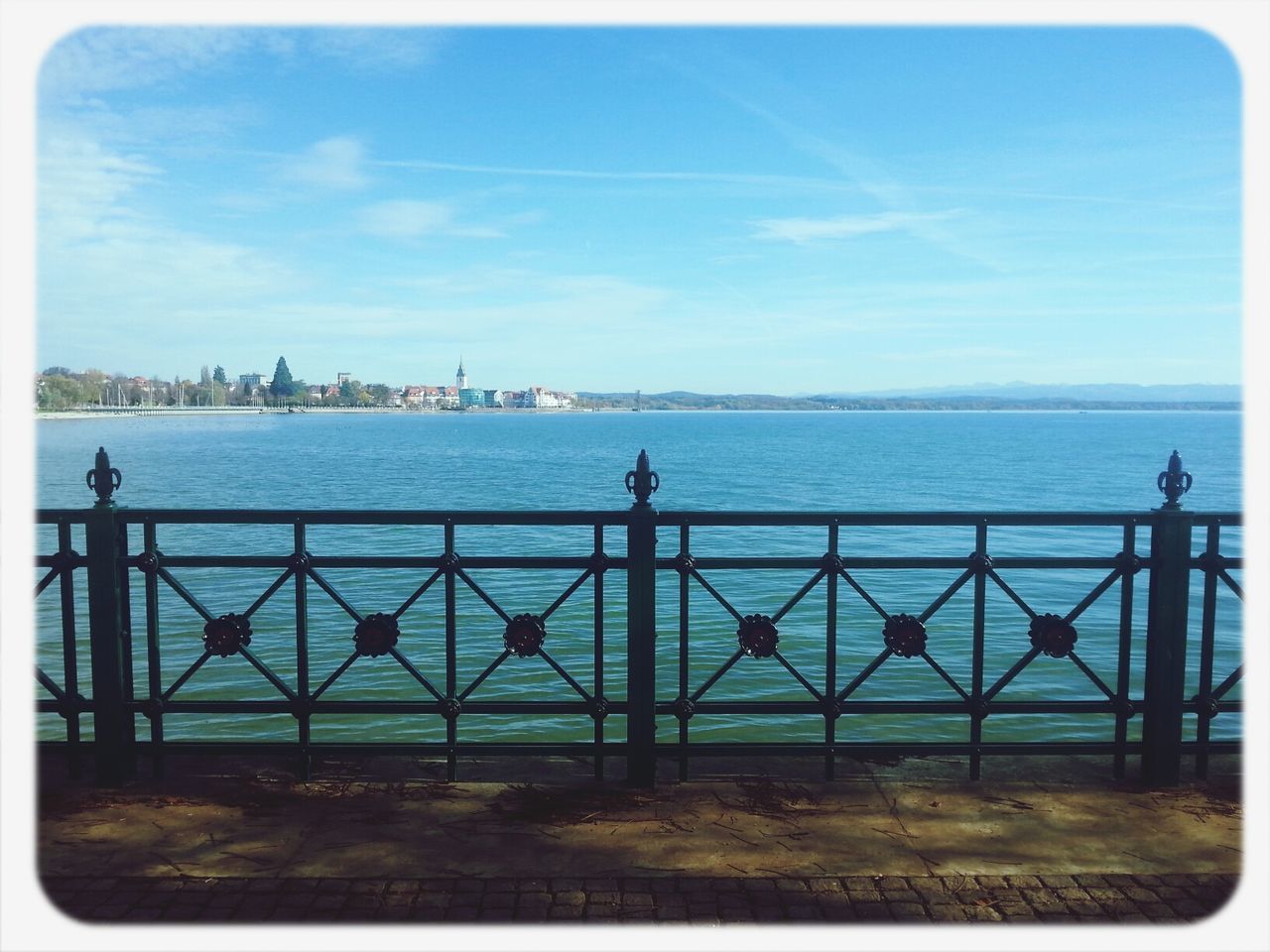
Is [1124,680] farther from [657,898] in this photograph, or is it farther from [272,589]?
[272,589]

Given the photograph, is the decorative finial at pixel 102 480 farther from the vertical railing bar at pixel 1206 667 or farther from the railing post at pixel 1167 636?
the vertical railing bar at pixel 1206 667

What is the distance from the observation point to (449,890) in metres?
3.60

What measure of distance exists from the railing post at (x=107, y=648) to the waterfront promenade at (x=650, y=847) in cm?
18

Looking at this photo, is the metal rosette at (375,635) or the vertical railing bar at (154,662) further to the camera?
the metal rosette at (375,635)

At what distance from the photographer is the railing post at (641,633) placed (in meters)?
4.60

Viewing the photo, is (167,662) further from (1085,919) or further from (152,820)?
(1085,919)

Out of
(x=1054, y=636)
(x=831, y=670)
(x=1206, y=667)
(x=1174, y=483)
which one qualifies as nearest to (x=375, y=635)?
(x=831, y=670)

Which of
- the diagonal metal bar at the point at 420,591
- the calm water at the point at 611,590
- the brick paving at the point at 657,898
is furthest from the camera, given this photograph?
the calm water at the point at 611,590

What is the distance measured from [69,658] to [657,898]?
3.26 metres

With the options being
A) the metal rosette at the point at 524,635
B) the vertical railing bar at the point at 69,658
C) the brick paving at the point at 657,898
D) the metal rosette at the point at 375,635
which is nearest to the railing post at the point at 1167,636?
the brick paving at the point at 657,898

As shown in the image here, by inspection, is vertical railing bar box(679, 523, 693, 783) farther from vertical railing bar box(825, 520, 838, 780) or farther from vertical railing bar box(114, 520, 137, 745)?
vertical railing bar box(114, 520, 137, 745)

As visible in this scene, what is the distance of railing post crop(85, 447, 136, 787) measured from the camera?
459 cm

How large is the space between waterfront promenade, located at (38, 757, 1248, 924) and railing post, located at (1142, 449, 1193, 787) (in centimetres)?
17

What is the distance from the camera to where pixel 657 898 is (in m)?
3.53
